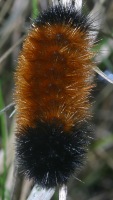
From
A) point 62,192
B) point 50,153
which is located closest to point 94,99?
point 62,192

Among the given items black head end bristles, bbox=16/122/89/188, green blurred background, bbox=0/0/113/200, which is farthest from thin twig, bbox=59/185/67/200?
green blurred background, bbox=0/0/113/200

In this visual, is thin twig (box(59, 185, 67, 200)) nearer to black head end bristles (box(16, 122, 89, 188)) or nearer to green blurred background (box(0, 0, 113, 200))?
black head end bristles (box(16, 122, 89, 188))

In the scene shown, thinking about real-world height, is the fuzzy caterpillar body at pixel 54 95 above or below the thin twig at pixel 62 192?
above

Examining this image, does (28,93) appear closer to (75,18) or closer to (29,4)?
(75,18)

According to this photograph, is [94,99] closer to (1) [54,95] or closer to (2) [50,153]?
(1) [54,95]

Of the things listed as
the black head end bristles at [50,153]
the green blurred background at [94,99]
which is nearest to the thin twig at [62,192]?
the black head end bristles at [50,153]

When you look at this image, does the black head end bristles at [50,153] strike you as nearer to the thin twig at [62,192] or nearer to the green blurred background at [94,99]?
the thin twig at [62,192]

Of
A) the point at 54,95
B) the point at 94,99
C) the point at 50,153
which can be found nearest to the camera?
the point at 50,153

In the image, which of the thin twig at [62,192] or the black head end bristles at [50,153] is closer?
the black head end bristles at [50,153]
